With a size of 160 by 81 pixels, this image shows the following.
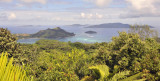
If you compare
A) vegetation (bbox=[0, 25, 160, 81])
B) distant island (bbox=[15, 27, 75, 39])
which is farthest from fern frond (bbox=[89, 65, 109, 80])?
distant island (bbox=[15, 27, 75, 39])

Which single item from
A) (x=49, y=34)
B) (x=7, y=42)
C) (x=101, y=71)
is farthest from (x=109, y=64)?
(x=49, y=34)

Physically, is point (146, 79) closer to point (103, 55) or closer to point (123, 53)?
point (123, 53)

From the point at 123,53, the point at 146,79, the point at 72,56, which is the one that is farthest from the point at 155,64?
the point at 72,56

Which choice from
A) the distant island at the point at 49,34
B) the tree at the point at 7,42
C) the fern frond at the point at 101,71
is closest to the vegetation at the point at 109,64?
the fern frond at the point at 101,71

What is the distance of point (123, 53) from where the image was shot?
10906 mm

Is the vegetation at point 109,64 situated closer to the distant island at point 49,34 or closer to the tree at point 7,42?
the tree at point 7,42

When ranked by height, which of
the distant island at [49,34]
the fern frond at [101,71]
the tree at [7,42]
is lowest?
the distant island at [49,34]

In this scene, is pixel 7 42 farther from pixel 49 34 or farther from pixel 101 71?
pixel 49 34

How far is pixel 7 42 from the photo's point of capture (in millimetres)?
9742

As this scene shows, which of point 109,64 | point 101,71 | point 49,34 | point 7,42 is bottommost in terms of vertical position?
point 49,34

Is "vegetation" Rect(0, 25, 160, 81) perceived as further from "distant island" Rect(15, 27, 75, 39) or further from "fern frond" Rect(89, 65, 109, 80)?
"distant island" Rect(15, 27, 75, 39)

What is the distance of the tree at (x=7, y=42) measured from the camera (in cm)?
952

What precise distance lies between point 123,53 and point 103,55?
1596 millimetres

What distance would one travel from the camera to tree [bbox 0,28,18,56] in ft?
31.2
